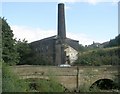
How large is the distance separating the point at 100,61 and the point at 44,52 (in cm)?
891

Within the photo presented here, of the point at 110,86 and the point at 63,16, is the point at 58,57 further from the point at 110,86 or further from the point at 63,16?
the point at 110,86

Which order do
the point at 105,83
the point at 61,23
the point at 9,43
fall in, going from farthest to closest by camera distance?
the point at 61,23
the point at 105,83
the point at 9,43

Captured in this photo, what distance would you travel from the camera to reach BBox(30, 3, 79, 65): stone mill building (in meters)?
42.9

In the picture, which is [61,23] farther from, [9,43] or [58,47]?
[9,43]

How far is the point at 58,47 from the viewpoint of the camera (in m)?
43.8

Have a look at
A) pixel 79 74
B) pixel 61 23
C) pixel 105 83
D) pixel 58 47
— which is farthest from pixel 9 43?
pixel 61 23

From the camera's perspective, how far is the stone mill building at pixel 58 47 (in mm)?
42938

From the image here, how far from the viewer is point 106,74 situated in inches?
1060

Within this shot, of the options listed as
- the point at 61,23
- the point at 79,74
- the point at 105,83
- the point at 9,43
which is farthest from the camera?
the point at 61,23

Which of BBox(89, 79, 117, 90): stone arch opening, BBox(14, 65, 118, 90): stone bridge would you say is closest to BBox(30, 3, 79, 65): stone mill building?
BBox(89, 79, 117, 90): stone arch opening

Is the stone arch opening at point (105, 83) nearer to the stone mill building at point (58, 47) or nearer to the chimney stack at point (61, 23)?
the stone mill building at point (58, 47)

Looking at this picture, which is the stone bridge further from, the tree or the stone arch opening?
the tree

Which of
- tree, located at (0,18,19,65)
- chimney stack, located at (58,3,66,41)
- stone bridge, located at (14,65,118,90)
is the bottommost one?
stone bridge, located at (14,65,118,90)

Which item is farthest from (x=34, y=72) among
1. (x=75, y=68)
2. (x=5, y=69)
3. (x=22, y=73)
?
(x=5, y=69)
